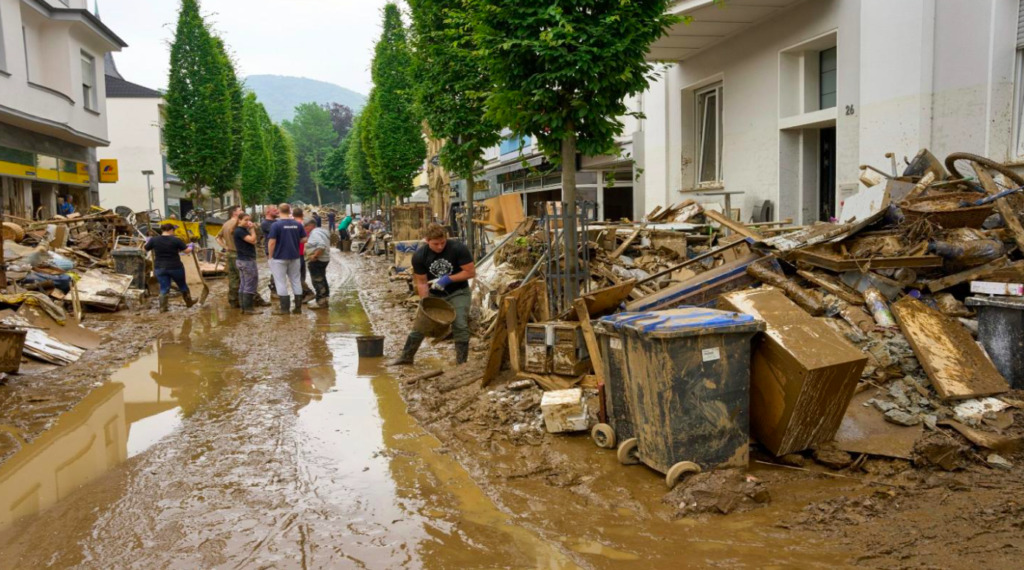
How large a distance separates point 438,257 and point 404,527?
460cm

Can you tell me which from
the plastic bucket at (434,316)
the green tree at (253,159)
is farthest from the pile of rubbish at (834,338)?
the green tree at (253,159)

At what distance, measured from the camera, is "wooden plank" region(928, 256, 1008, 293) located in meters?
6.52

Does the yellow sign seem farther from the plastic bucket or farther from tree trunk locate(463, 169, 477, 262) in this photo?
the plastic bucket

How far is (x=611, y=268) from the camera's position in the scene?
10.1 meters

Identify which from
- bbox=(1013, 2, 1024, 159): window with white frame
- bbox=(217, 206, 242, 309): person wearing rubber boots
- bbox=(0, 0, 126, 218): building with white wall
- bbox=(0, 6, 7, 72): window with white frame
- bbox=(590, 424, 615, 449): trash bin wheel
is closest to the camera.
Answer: bbox=(590, 424, 615, 449): trash bin wheel

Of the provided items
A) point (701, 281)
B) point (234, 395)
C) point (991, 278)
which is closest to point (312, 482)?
point (234, 395)

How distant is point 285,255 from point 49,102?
1286 centimetres

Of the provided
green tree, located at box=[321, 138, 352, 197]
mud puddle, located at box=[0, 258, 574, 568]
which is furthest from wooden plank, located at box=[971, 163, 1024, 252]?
green tree, located at box=[321, 138, 352, 197]

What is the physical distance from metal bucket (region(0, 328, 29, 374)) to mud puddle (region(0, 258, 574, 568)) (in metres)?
0.89

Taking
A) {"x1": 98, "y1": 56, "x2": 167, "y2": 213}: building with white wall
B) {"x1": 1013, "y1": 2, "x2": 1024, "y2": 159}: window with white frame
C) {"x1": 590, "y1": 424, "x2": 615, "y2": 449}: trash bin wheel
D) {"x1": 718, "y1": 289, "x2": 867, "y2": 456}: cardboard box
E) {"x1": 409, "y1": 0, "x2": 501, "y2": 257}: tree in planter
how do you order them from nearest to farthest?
{"x1": 718, "y1": 289, "x2": 867, "y2": 456}: cardboard box → {"x1": 590, "y1": 424, "x2": 615, "y2": 449}: trash bin wheel → {"x1": 1013, "y1": 2, "x2": 1024, "y2": 159}: window with white frame → {"x1": 409, "y1": 0, "x2": 501, "y2": 257}: tree in planter → {"x1": 98, "y1": 56, "x2": 167, "y2": 213}: building with white wall

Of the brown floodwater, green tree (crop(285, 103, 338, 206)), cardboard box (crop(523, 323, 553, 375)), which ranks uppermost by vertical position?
green tree (crop(285, 103, 338, 206))

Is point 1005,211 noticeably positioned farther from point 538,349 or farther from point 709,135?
point 709,135

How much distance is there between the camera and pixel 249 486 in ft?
16.6

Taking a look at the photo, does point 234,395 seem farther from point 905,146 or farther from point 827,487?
point 905,146
